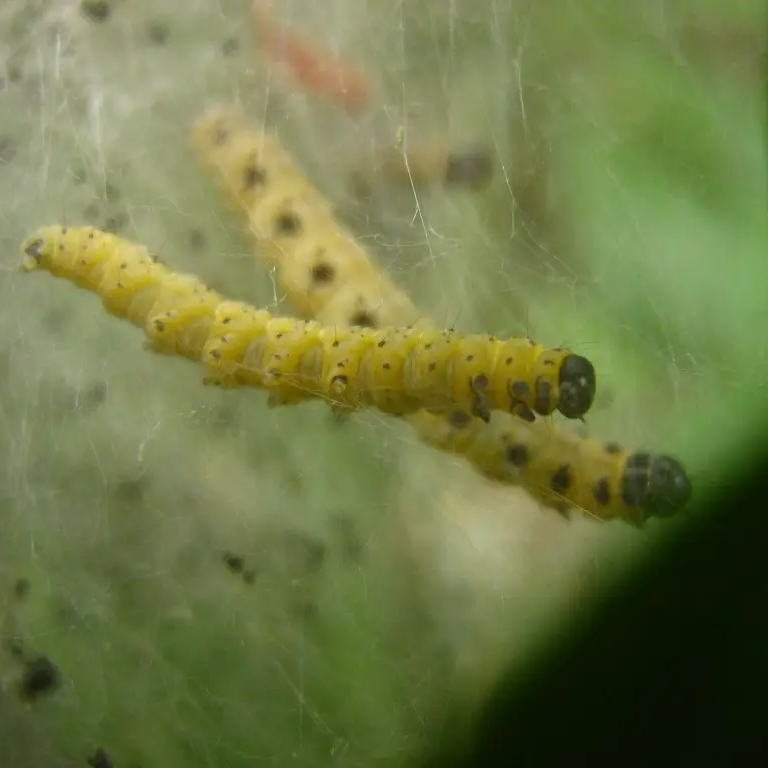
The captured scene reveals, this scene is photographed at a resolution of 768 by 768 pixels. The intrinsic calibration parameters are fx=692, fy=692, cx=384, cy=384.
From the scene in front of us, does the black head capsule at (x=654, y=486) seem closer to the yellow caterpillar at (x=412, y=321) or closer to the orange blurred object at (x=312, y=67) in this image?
the yellow caterpillar at (x=412, y=321)

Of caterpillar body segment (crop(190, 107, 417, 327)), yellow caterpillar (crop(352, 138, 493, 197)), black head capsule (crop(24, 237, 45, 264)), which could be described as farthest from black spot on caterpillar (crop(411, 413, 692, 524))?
black head capsule (crop(24, 237, 45, 264))

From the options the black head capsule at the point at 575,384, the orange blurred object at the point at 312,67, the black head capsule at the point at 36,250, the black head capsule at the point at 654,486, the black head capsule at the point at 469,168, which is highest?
the orange blurred object at the point at 312,67

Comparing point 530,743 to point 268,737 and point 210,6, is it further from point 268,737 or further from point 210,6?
point 210,6

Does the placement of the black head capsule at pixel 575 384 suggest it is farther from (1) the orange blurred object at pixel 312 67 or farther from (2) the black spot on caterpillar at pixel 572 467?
(1) the orange blurred object at pixel 312 67

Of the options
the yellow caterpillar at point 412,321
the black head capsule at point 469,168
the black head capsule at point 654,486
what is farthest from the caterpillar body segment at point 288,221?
the black head capsule at point 654,486

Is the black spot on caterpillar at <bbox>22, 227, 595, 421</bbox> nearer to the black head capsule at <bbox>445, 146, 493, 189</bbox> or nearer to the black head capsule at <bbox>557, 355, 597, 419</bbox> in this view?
the black head capsule at <bbox>557, 355, 597, 419</bbox>

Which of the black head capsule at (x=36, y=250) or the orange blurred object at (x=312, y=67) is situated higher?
the orange blurred object at (x=312, y=67)

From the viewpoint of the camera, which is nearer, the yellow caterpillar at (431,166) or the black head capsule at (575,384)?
the black head capsule at (575,384)

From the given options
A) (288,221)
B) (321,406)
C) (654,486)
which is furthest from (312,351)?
(654,486)
